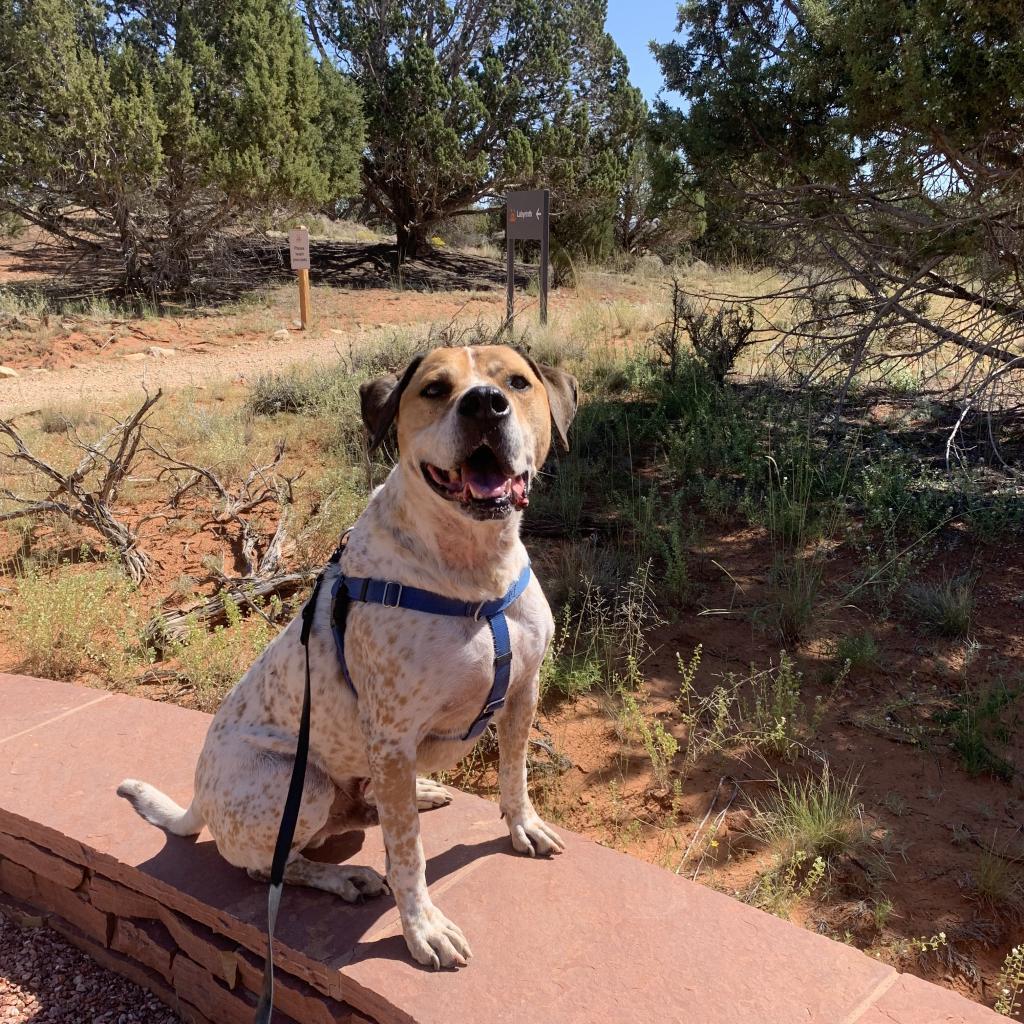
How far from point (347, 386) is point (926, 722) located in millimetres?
6145

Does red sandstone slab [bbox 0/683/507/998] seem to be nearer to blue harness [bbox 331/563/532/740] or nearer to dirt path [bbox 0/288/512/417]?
blue harness [bbox 331/563/532/740]

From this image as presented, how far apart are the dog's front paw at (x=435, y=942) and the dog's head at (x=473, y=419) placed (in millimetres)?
1029

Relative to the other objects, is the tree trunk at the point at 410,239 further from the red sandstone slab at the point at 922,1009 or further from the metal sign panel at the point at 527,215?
the red sandstone slab at the point at 922,1009

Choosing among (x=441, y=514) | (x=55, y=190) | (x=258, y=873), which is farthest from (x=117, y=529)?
Result: (x=55, y=190)

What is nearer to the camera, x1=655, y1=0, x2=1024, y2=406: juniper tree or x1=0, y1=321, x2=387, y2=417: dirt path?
x1=655, y1=0, x2=1024, y2=406: juniper tree

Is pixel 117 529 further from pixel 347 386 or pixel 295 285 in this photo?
pixel 295 285

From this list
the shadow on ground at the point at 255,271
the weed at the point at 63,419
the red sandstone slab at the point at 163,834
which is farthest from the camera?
the shadow on ground at the point at 255,271

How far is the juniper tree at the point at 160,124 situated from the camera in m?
13.3

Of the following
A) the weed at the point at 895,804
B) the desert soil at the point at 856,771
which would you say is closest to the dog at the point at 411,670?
the desert soil at the point at 856,771

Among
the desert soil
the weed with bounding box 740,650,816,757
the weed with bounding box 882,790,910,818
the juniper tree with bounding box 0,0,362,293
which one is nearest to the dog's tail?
the desert soil

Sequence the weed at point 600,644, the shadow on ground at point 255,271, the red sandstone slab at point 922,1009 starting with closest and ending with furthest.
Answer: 1. the red sandstone slab at point 922,1009
2. the weed at point 600,644
3. the shadow on ground at point 255,271

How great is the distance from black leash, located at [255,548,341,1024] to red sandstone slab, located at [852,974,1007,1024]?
133 centimetres

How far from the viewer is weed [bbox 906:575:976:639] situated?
415 centimetres

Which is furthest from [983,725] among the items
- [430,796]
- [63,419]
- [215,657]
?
[63,419]
